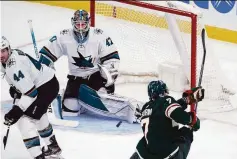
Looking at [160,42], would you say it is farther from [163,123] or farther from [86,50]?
[163,123]

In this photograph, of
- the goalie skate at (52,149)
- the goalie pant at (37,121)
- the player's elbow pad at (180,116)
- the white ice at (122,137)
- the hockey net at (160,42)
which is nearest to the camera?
the player's elbow pad at (180,116)

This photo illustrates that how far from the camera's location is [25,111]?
13.6 ft

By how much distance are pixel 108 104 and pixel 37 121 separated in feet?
2.97

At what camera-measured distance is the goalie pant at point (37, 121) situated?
13.7 feet

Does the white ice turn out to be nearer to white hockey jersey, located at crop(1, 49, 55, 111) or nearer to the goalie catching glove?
the goalie catching glove

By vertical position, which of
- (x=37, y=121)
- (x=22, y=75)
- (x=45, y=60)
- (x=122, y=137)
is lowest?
(x=122, y=137)

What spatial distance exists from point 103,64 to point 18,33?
2.54m

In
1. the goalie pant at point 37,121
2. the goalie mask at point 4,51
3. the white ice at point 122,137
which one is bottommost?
the white ice at point 122,137

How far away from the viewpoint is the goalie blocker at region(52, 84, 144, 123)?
199 inches

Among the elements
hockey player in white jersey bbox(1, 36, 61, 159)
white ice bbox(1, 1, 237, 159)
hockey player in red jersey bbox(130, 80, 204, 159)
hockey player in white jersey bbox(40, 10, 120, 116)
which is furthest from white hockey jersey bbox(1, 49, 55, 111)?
hockey player in white jersey bbox(40, 10, 120, 116)

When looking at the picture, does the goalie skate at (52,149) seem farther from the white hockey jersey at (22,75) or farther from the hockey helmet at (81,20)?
the hockey helmet at (81,20)

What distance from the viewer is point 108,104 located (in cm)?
509

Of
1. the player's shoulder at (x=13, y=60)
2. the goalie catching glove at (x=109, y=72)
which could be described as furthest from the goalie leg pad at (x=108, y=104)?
the player's shoulder at (x=13, y=60)

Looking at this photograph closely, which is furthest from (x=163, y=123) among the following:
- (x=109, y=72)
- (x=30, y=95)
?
(x=109, y=72)
